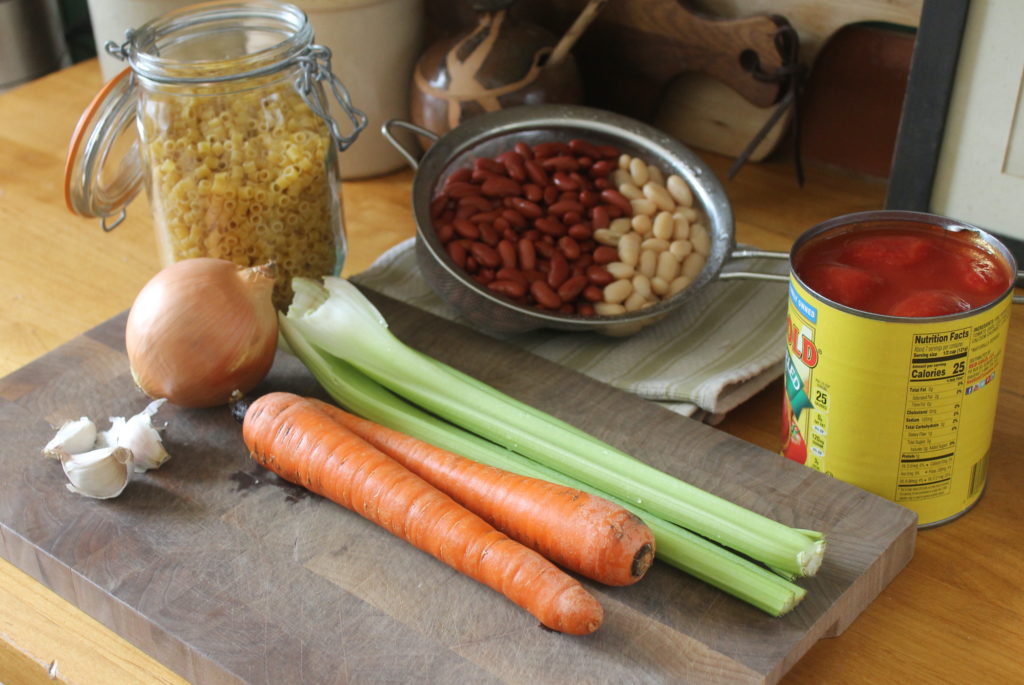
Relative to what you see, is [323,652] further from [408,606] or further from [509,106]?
[509,106]

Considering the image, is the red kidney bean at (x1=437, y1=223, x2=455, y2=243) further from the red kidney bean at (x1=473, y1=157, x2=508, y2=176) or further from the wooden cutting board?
the wooden cutting board

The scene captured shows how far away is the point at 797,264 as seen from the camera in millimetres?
825

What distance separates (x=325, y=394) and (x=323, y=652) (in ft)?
1.05

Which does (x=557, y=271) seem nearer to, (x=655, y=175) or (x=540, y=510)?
(x=655, y=175)

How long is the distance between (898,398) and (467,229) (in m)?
0.46

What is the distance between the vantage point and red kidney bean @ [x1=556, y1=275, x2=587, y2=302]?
1038 mm

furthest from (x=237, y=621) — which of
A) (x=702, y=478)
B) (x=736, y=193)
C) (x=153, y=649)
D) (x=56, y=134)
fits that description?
(x=56, y=134)

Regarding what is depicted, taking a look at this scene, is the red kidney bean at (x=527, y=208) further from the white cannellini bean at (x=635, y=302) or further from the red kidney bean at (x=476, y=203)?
the white cannellini bean at (x=635, y=302)

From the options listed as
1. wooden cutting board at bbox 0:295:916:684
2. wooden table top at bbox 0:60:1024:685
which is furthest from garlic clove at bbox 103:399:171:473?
wooden table top at bbox 0:60:1024:685

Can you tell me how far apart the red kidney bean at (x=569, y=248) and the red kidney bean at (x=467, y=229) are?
82 mm

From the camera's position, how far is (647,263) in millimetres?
1063

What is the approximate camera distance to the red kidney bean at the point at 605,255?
1.07 m

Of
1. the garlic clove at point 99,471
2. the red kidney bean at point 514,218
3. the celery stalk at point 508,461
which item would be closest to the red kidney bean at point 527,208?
the red kidney bean at point 514,218

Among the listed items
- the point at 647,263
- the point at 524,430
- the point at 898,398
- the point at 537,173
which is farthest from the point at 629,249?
the point at 898,398
